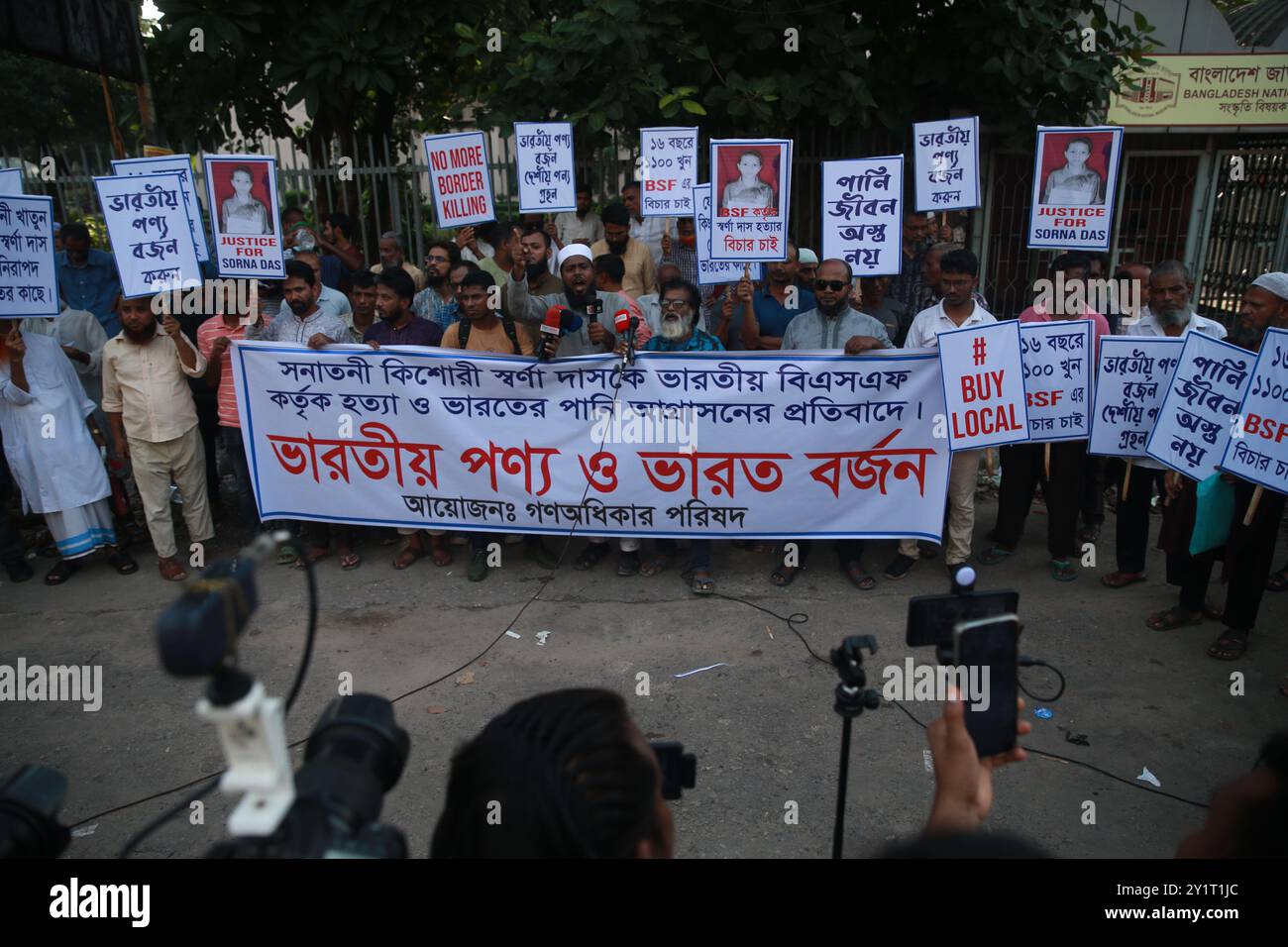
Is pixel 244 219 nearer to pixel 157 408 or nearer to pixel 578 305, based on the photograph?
pixel 157 408

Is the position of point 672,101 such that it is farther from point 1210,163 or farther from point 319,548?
point 1210,163

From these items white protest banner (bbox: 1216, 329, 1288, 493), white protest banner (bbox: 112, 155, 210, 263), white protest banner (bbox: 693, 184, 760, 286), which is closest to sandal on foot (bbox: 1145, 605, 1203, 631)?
white protest banner (bbox: 1216, 329, 1288, 493)

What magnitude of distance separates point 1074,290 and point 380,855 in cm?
624

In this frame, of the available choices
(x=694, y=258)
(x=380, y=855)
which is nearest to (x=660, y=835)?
(x=380, y=855)

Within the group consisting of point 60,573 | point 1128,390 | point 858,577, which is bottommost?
point 60,573

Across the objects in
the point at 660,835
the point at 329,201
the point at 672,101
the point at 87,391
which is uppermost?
the point at 672,101

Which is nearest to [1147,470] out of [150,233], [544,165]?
[544,165]

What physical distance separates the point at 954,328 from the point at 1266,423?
5.95ft

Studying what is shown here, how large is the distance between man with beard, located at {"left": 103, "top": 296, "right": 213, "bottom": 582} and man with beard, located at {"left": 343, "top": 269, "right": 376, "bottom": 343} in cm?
39

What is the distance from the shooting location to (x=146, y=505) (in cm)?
648

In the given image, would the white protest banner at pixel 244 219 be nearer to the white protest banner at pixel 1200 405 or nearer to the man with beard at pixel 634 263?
the man with beard at pixel 634 263

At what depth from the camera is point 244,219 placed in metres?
6.20

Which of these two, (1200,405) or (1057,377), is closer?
(1200,405)

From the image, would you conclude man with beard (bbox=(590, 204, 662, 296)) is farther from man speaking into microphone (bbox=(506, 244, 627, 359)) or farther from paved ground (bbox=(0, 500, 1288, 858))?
paved ground (bbox=(0, 500, 1288, 858))
